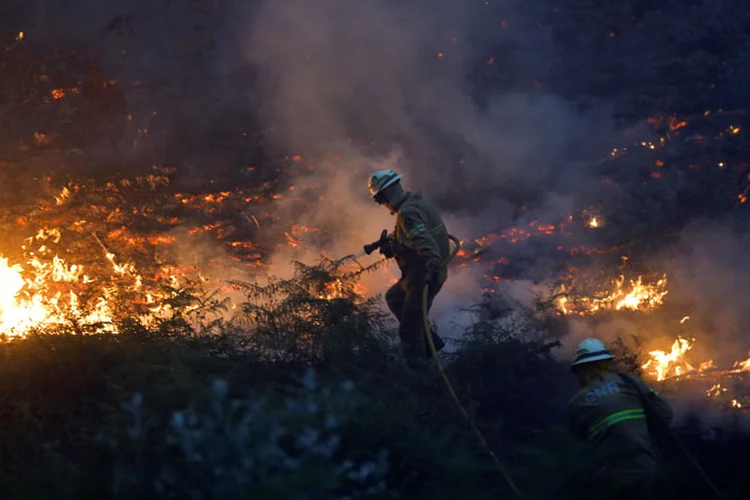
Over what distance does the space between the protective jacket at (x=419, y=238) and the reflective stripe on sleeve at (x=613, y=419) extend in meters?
2.30

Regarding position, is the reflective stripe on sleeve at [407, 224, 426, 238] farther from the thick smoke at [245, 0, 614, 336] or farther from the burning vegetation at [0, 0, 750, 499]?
the thick smoke at [245, 0, 614, 336]

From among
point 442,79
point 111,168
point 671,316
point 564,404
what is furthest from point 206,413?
point 442,79

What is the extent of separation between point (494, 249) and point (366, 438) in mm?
7447

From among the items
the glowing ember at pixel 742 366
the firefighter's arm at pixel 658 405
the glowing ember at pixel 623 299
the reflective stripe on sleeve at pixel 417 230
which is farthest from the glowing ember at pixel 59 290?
the glowing ember at pixel 742 366

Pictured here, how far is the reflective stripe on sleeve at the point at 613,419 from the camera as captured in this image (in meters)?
3.63

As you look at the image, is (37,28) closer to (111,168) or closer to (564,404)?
(111,168)

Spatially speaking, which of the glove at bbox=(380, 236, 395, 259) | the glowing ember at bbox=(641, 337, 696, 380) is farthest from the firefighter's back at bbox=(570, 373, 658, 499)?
the glowing ember at bbox=(641, 337, 696, 380)

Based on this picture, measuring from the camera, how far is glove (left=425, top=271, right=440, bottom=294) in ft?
18.8

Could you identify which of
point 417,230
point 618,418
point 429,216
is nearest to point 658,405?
point 618,418

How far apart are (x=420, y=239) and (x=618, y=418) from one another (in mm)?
2521

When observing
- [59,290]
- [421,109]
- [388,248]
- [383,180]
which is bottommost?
[388,248]

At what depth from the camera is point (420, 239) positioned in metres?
5.83

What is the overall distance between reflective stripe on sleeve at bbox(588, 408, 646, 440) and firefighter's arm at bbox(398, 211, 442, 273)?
7.54 feet

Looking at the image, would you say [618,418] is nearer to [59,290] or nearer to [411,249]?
[411,249]
